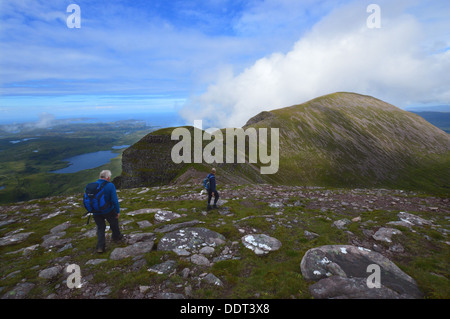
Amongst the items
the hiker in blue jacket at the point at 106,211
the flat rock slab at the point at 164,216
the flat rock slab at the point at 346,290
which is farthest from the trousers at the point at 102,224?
the flat rock slab at the point at 346,290

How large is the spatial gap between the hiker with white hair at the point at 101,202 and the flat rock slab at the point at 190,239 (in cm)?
299

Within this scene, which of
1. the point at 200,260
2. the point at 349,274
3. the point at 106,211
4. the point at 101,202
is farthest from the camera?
the point at 106,211

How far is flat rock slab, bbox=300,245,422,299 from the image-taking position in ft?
22.6

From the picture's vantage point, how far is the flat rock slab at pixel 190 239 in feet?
33.9

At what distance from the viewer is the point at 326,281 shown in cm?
739

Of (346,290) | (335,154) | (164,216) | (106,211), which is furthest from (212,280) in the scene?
(335,154)

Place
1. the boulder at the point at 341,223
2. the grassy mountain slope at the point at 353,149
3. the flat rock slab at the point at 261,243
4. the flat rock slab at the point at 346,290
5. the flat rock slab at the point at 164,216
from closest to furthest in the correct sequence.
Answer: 1. the flat rock slab at the point at 346,290
2. the flat rock slab at the point at 261,243
3. the boulder at the point at 341,223
4. the flat rock slab at the point at 164,216
5. the grassy mountain slope at the point at 353,149

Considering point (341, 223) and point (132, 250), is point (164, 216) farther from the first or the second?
point (341, 223)

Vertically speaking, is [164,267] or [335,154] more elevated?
[164,267]

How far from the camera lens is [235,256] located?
9711 millimetres

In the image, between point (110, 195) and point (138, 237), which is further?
point (138, 237)

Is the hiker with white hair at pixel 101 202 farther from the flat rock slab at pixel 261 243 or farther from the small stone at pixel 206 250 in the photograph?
the flat rock slab at pixel 261 243

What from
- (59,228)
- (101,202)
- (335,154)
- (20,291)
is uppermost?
(101,202)

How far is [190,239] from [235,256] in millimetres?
2782
